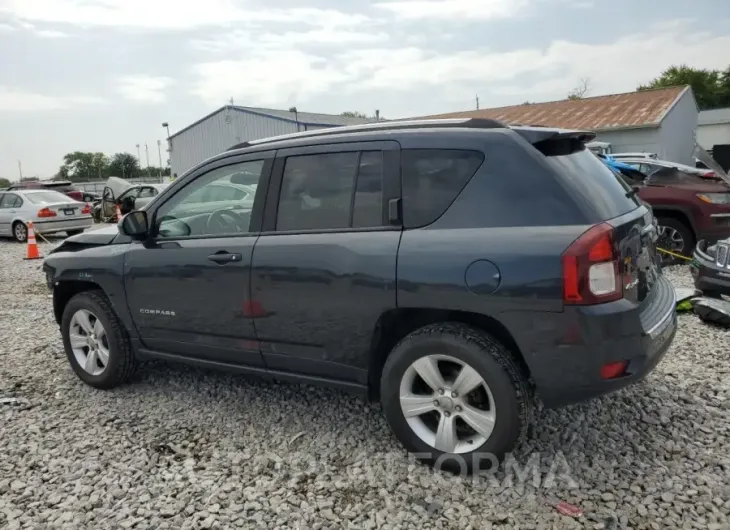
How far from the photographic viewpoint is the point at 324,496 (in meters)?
2.86

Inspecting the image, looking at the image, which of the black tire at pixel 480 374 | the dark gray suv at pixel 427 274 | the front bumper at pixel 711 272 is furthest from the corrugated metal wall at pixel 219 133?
the black tire at pixel 480 374

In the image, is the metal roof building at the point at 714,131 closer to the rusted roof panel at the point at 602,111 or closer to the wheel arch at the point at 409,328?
the rusted roof panel at the point at 602,111

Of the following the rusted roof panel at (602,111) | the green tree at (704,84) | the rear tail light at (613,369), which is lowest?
the rear tail light at (613,369)

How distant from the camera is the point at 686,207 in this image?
26.0 ft

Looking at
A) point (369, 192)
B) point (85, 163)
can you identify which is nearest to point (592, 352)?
point (369, 192)

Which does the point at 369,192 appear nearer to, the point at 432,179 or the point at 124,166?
the point at 432,179

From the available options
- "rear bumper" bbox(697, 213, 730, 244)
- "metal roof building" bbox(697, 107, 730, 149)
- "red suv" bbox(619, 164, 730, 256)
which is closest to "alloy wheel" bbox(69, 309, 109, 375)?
"red suv" bbox(619, 164, 730, 256)

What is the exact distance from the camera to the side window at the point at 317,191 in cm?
324

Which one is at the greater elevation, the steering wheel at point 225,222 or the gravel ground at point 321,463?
the steering wheel at point 225,222

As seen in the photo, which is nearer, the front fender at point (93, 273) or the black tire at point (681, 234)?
the front fender at point (93, 273)

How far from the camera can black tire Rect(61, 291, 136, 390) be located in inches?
166

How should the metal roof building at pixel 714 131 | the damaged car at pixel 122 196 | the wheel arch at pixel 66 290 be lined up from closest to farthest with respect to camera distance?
1. the wheel arch at pixel 66 290
2. the damaged car at pixel 122 196
3. the metal roof building at pixel 714 131

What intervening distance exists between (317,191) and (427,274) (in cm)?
91

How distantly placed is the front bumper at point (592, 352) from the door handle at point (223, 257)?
182 cm
